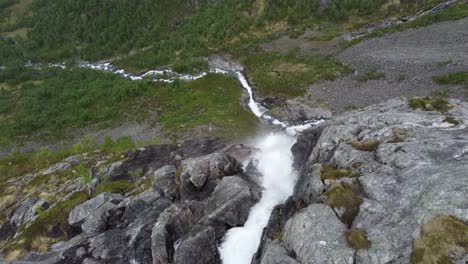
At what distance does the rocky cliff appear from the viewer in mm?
22234

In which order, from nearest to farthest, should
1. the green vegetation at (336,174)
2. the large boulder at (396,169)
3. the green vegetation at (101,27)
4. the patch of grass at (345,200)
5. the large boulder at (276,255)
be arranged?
the large boulder at (396,169) → the large boulder at (276,255) → the patch of grass at (345,200) → the green vegetation at (336,174) → the green vegetation at (101,27)

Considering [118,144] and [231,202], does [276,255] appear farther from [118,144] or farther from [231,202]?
[118,144]

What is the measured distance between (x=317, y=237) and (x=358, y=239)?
2.83 meters

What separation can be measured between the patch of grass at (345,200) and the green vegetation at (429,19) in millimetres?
66662

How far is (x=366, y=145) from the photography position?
3216 cm

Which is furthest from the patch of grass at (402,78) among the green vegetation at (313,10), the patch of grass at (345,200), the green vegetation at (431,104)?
the patch of grass at (345,200)

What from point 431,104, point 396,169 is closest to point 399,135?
point 396,169

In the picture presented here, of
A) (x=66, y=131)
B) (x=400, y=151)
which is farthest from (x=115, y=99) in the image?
(x=400, y=151)

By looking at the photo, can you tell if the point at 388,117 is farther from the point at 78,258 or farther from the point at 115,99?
the point at 115,99

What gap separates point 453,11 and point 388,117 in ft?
213

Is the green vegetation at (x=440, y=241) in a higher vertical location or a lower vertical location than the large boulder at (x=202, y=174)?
higher

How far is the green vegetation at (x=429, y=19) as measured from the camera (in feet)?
267

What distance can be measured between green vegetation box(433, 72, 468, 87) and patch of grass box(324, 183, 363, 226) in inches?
1738

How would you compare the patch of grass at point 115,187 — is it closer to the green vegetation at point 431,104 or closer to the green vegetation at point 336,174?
the green vegetation at point 336,174
